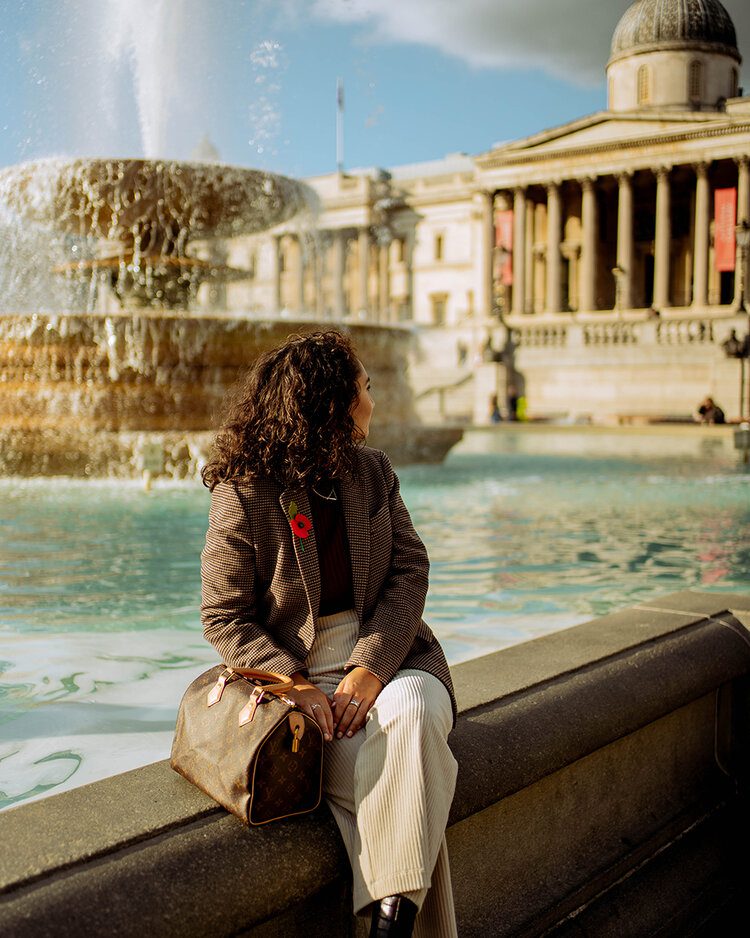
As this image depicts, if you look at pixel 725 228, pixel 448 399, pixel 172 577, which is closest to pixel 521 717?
pixel 172 577

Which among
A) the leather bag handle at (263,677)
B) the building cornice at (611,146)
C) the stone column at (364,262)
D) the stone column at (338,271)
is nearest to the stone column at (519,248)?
the building cornice at (611,146)

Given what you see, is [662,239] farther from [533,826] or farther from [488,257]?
[533,826]

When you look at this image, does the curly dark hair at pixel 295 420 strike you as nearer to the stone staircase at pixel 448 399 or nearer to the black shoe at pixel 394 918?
the black shoe at pixel 394 918

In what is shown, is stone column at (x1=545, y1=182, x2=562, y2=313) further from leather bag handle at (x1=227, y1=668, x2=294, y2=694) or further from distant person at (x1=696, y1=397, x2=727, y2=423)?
leather bag handle at (x1=227, y1=668, x2=294, y2=694)

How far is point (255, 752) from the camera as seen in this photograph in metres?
2.18

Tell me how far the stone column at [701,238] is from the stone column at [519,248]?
8.63m

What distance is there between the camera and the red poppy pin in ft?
8.77

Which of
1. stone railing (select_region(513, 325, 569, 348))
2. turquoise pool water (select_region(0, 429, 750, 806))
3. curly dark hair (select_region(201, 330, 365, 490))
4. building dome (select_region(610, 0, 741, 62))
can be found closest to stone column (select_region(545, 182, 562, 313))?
building dome (select_region(610, 0, 741, 62))

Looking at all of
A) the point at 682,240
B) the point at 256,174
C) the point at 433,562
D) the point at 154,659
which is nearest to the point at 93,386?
the point at 256,174

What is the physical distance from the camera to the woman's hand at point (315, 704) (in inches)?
95.0

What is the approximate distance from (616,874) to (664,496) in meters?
9.21

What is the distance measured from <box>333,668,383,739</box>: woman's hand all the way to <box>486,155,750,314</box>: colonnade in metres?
49.0

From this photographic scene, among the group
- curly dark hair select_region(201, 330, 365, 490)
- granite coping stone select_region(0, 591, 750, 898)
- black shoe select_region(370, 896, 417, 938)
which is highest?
curly dark hair select_region(201, 330, 365, 490)

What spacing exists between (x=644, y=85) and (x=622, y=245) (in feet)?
28.9
